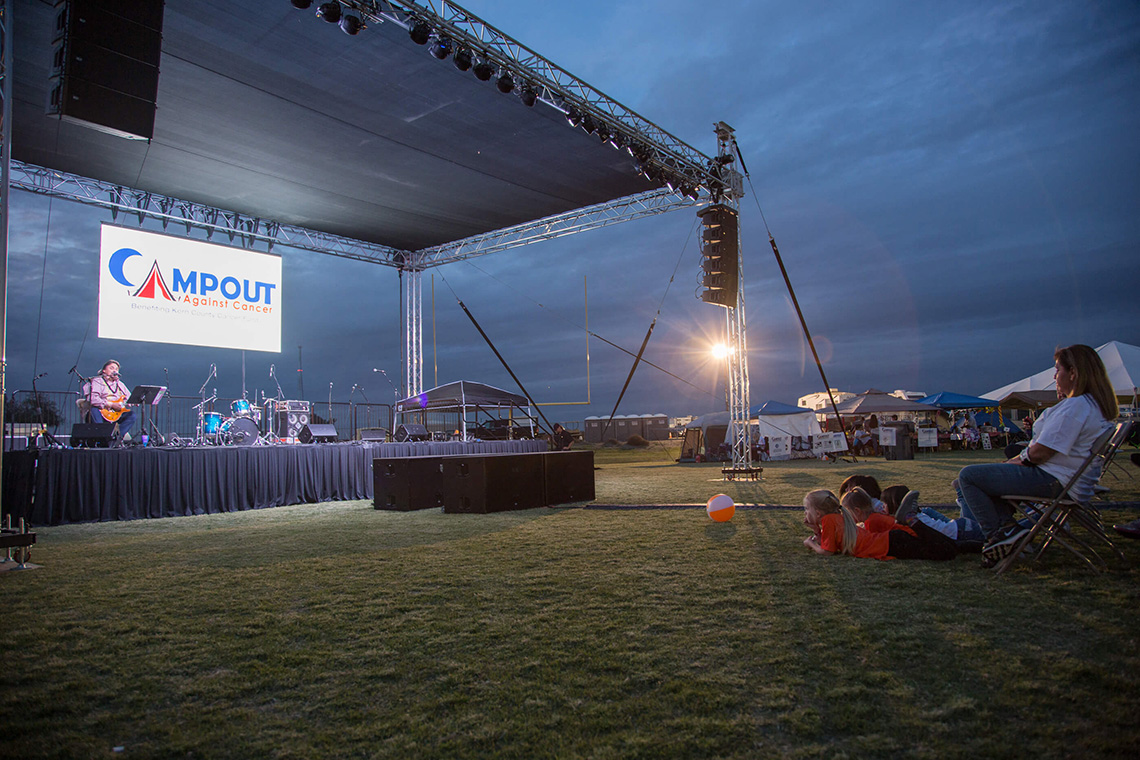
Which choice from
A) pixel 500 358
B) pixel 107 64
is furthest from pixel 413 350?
pixel 107 64

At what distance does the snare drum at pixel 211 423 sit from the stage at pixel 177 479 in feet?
6.79

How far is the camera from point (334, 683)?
2.20 meters

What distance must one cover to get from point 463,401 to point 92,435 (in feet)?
25.7

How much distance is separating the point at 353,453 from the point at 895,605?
928 centimetres

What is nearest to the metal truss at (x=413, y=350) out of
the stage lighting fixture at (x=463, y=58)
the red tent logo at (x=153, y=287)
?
the red tent logo at (x=153, y=287)

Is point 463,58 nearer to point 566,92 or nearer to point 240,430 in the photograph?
point 566,92

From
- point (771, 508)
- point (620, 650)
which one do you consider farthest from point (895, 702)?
point (771, 508)

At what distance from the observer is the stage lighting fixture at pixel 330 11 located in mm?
7000

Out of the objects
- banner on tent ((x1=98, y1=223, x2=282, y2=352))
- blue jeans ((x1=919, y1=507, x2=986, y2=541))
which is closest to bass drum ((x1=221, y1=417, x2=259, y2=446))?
banner on tent ((x1=98, y1=223, x2=282, y2=352))

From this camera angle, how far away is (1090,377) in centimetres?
343

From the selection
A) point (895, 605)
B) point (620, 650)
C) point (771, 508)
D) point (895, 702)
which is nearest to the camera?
point (895, 702)

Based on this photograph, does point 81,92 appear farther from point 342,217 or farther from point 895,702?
point 342,217

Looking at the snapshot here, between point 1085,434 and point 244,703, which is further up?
point 1085,434

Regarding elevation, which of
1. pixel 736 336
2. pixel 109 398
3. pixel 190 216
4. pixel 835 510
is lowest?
pixel 835 510
